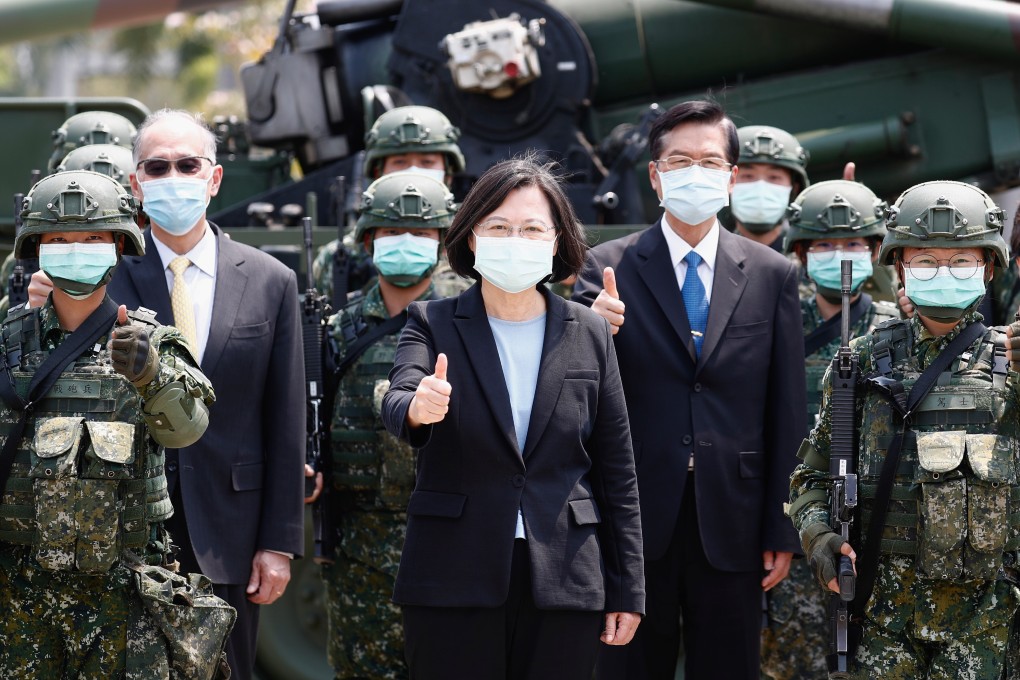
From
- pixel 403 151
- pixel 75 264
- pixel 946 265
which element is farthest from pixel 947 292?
pixel 403 151

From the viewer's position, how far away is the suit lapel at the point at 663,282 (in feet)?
18.7

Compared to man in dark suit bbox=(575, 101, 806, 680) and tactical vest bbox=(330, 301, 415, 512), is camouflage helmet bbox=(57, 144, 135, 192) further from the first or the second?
man in dark suit bbox=(575, 101, 806, 680)

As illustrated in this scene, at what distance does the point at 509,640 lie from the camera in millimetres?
4617

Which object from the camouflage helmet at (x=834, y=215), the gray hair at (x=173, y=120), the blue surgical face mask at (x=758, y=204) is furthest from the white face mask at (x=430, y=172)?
the gray hair at (x=173, y=120)

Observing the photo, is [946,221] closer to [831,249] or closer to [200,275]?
[831,249]

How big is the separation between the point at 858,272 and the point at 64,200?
3.22 metres

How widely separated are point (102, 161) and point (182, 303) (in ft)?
5.80

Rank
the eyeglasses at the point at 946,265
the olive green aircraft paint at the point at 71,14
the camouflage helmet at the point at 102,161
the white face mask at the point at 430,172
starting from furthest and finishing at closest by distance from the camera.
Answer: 1. the olive green aircraft paint at the point at 71,14
2. the white face mask at the point at 430,172
3. the camouflage helmet at the point at 102,161
4. the eyeglasses at the point at 946,265

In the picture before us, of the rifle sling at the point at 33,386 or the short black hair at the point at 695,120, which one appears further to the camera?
the short black hair at the point at 695,120

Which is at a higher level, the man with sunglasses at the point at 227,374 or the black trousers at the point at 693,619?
the man with sunglasses at the point at 227,374

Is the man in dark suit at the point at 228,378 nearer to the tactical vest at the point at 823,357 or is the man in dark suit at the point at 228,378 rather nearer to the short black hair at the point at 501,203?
the short black hair at the point at 501,203

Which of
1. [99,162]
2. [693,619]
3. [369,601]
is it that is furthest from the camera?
[99,162]

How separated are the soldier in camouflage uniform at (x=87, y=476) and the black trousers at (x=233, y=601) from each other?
51cm

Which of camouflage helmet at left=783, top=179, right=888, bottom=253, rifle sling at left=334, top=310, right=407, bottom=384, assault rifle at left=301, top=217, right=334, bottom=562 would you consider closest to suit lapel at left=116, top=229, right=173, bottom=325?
assault rifle at left=301, top=217, right=334, bottom=562
